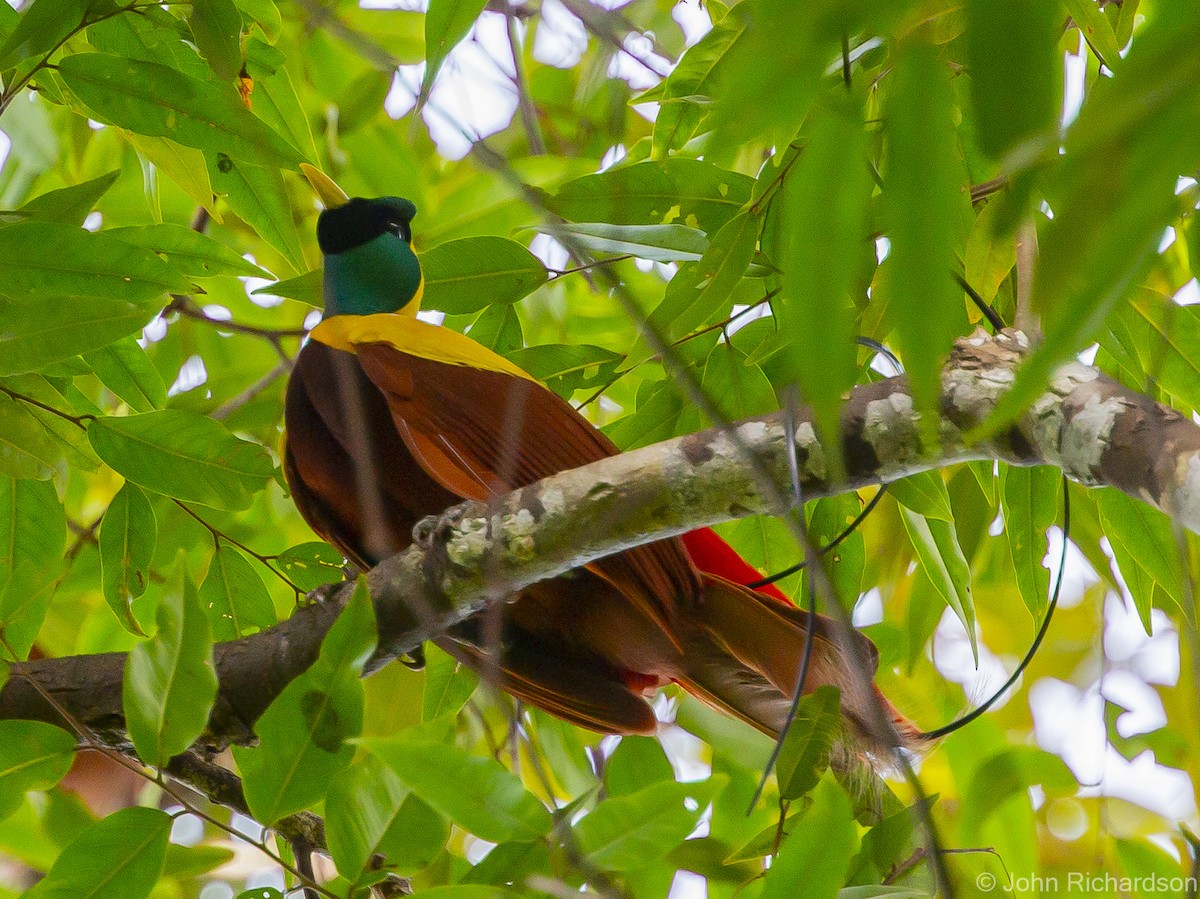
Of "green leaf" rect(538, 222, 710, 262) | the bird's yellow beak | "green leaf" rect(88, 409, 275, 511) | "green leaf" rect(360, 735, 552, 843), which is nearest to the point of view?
"green leaf" rect(360, 735, 552, 843)

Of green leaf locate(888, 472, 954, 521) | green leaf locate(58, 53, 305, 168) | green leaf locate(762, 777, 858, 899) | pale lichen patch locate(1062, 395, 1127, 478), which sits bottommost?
green leaf locate(762, 777, 858, 899)

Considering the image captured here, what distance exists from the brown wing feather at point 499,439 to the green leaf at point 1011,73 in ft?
3.57

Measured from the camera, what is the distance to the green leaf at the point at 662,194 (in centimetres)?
149

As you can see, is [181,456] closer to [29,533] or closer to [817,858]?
[29,533]

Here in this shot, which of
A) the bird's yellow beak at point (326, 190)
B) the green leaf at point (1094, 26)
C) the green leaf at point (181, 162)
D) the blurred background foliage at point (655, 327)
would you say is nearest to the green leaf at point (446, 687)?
the blurred background foliage at point (655, 327)

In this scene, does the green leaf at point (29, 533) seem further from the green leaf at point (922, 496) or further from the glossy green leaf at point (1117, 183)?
the glossy green leaf at point (1117, 183)

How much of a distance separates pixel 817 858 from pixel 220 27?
1119mm

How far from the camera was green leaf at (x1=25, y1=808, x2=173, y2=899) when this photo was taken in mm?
1070

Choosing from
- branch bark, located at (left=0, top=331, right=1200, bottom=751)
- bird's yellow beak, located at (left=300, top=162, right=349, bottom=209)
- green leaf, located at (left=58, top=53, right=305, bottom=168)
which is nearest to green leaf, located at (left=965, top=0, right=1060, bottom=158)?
branch bark, located at (left=0, top=331, right=1200, bottom=751)

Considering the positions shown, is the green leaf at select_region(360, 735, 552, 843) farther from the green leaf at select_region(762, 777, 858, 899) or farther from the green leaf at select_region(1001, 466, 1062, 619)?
the green leaf at select_region(1001, 466, 1062, 619)

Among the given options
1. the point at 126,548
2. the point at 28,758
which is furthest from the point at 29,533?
the point at 28,758

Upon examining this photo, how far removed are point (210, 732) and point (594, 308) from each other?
1342 mm

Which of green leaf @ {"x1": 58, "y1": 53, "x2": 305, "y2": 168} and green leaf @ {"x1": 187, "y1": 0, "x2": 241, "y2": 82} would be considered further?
green leaf @ {"x1": 58, "y1": 53, "x2": 305, "y2": 168}

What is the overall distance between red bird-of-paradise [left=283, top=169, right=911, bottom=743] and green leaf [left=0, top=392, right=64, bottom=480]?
0.39 m
